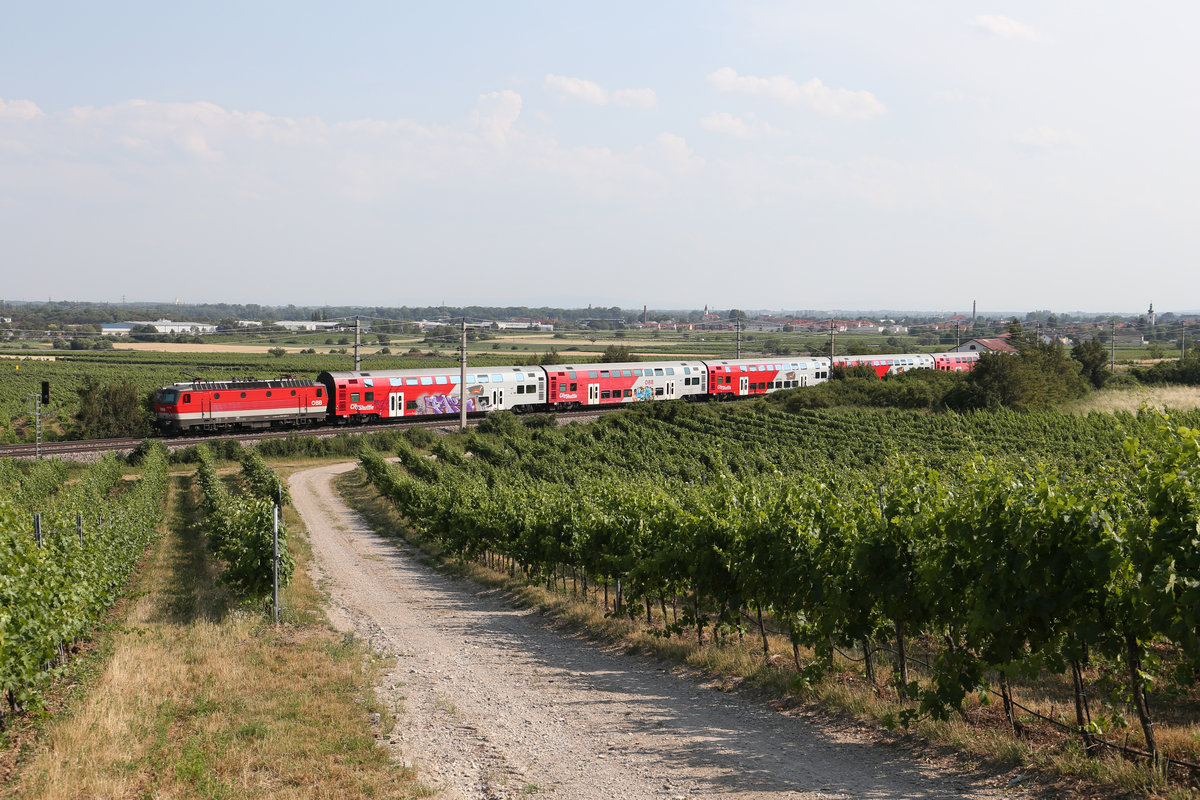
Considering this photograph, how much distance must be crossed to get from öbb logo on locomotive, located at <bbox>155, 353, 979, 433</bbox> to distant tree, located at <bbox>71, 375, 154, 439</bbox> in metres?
7.00

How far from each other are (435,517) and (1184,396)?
198 ft

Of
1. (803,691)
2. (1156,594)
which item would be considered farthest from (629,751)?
(1156,594)

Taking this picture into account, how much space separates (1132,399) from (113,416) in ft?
248

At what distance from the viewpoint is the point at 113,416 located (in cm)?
6150

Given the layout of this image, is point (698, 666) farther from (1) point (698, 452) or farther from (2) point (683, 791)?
(1) point (698, 452)

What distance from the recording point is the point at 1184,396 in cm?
6438

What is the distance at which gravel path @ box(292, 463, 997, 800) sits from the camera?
8812 mm

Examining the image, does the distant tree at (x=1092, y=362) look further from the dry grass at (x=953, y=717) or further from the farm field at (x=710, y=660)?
the dry grass at (x=953, y=717)

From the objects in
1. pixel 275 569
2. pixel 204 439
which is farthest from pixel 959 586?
pixel 204 439

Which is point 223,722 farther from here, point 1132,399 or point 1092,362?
point 1092,362

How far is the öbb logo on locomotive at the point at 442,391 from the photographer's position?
181ft

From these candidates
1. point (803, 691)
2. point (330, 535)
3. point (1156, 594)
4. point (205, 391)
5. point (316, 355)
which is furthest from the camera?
point (316, 355)

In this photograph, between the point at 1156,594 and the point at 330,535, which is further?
the point at 330,535

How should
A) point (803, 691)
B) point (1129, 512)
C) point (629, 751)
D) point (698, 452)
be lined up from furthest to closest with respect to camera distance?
point (698, 452) → point (803, 691) → point (629, 751) → point (1129, 512)
